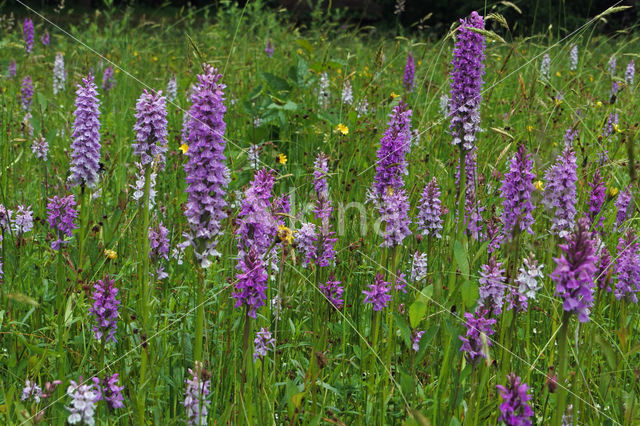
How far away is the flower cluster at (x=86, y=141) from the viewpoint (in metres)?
2.30

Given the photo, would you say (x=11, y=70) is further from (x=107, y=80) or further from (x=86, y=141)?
(x=86, y=141)

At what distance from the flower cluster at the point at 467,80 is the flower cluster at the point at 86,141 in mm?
1504

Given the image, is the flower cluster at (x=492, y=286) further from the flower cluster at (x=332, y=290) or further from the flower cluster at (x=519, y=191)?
the flower cluster at (x=332, y=290)

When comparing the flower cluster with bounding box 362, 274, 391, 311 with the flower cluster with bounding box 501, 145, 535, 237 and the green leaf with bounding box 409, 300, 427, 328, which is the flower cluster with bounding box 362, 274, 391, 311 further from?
the flower cluster with bounding box 501, 145, 535, 237

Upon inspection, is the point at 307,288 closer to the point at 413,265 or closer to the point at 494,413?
the point at 413,265

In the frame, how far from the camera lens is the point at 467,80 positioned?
294cm

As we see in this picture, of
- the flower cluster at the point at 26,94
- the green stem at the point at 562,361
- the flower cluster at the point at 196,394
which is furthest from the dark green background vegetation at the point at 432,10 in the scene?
the green stem at the point at 562,361

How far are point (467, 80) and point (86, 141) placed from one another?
167 cm

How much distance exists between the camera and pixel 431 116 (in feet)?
18.6

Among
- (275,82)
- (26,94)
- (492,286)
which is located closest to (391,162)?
(492,286)

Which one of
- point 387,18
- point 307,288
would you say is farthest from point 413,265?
point 387,18

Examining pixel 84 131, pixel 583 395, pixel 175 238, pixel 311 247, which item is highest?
pixel 84 131

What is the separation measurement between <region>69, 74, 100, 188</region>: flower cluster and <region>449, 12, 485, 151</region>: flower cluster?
150cm

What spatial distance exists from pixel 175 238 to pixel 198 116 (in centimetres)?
160
